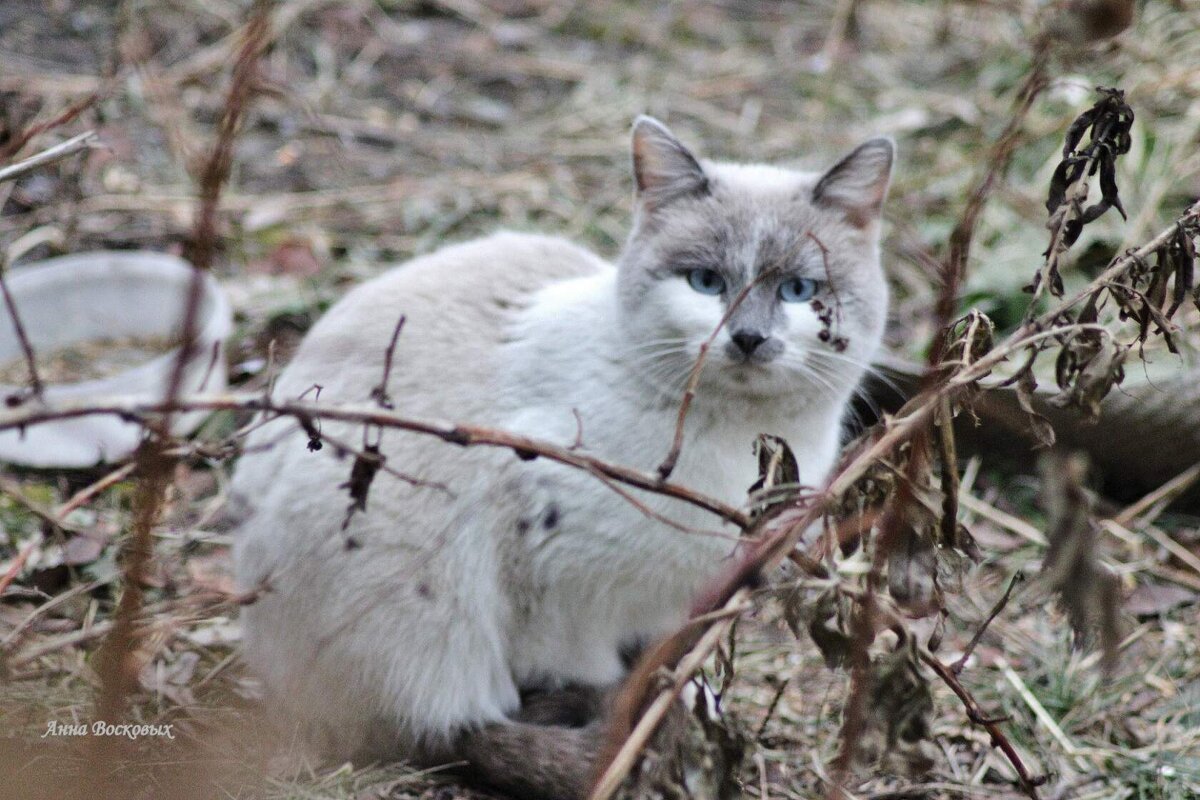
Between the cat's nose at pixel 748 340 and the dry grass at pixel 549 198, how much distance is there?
14.3 inches

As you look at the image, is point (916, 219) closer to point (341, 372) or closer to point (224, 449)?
point (341, 372)

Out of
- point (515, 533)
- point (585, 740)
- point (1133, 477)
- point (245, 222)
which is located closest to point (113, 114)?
point (245, 222)

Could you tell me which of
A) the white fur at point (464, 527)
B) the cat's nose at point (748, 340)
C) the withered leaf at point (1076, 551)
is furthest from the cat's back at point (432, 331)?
the withered leaf at point (1076, 551)

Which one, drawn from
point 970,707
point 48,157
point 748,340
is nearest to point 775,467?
point 970,707

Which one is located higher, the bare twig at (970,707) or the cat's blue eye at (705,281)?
the cat's blue eye at (705,281)

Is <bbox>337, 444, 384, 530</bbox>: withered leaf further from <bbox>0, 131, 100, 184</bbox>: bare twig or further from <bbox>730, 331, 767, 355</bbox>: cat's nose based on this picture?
<bbox>730, 331, 767, 355</bbox>: cat's nose

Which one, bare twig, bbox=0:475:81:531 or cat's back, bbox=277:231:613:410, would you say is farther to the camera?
cat's back, bbox=277:231:613:410

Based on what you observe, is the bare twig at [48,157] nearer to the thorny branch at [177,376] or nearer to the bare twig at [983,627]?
the thorny branch at [177,376]

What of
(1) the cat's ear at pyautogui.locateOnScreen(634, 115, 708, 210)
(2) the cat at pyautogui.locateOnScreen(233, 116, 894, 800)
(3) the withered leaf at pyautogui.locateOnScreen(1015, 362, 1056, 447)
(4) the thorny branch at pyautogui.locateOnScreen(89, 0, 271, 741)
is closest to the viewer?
(4) the thorny branch at pyautogui.locateOnScreen(89, 0, 271, 741)

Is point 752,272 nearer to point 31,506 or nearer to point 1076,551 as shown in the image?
point 1076,551

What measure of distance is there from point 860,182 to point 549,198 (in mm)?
2251

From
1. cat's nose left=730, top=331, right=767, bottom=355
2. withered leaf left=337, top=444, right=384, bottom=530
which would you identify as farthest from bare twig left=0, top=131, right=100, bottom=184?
cat's nose left=730, top=331, right=767, bottom=355

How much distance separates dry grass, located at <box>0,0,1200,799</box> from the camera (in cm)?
257

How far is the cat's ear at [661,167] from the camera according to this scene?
2672 mm
